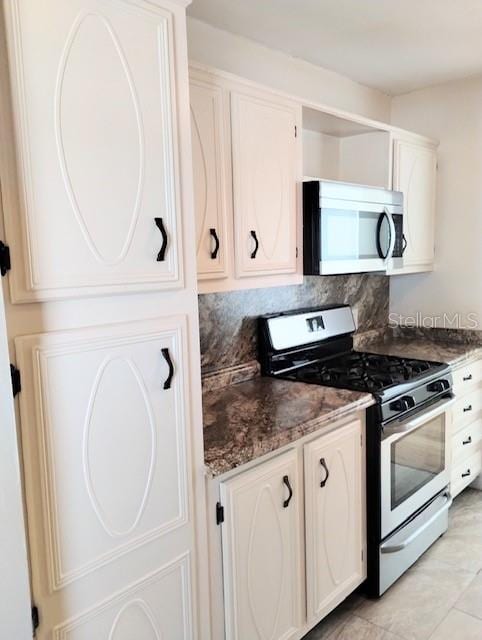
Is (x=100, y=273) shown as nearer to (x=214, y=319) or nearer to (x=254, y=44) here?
(x=214, y=319)

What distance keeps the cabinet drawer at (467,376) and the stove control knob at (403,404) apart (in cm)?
65

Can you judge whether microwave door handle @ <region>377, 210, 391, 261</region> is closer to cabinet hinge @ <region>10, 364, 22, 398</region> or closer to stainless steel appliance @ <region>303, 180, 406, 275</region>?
stainless steel appliance @ <region>303, 180, 406, 275</region>

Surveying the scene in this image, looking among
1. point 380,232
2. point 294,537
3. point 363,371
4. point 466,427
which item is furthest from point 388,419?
point 466,427

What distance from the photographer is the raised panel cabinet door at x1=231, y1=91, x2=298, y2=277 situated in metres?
2.02

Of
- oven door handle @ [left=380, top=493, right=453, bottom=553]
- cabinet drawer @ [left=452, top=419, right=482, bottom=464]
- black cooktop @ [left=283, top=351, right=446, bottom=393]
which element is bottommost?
oven door handle @ [left=380, top=493, right=453, bottom=553]

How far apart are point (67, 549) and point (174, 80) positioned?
1227 millimetres

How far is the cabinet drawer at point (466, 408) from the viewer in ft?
9.74

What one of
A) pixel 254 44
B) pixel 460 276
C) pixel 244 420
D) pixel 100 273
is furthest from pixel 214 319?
pixel 460 276

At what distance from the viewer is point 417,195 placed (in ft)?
10.4

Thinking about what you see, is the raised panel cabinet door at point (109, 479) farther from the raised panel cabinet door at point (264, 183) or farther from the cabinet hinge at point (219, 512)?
the raised panel cabinet door at point (264, 183)

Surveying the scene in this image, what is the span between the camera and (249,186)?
2064 mm

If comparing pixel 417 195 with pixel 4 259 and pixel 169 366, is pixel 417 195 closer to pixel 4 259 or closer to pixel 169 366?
pixel 169 366

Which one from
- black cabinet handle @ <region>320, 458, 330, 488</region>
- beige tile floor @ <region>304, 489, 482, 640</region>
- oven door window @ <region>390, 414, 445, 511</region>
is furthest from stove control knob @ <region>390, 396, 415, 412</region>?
beige tile floor @ <region>304, 489, 482, 640</region>

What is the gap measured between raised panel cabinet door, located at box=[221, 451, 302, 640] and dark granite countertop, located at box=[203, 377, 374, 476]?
90 millimetres
